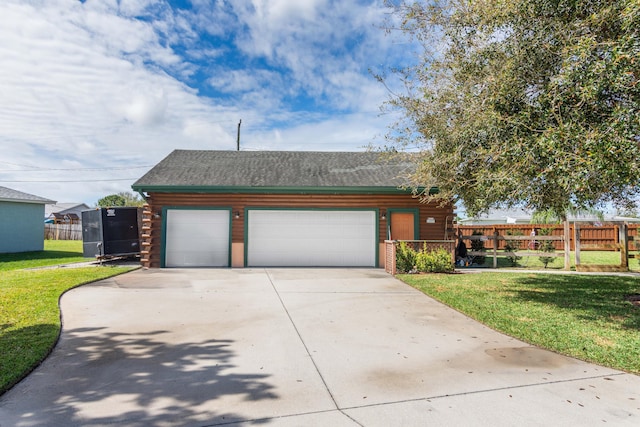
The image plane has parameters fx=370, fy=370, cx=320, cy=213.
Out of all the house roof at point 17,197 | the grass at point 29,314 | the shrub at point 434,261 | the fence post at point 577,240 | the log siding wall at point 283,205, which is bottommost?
the grass at point 29,314

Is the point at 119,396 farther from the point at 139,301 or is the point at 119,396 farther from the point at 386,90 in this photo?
the point at 386,90

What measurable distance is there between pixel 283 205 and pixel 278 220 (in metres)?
0.56

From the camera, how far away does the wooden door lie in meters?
13.3

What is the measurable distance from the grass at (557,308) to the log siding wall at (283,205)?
2642 mm

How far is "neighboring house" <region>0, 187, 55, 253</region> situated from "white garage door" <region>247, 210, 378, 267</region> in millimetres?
14031

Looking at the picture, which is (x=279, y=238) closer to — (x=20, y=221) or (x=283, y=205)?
(x=283, y=205)

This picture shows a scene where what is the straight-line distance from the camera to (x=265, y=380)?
371cm

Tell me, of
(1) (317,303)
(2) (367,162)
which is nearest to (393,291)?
(1) (317,303)

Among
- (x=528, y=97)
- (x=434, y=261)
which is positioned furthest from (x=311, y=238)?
(x=528, y=97)

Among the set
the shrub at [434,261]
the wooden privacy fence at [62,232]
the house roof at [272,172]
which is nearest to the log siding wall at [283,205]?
the house roof at [272,172]

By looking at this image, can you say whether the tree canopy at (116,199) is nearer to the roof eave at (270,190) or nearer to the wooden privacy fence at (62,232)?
the wooden privacy fence at (62,232)

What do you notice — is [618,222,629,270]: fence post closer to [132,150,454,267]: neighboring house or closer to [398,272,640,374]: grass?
[398,272,640,374]: grass

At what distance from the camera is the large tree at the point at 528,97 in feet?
16.8

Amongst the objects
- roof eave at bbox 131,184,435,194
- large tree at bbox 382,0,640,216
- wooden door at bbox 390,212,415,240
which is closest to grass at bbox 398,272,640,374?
large tree at bbox 382,0,640,216
